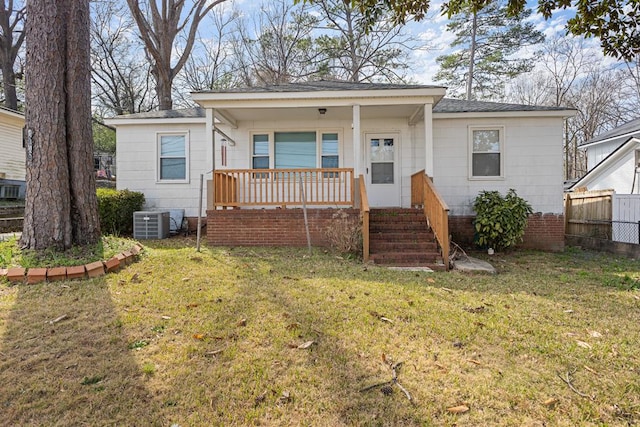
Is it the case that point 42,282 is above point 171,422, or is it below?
above

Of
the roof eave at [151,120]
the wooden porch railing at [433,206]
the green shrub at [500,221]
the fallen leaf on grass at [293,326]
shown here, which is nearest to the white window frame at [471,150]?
the green shrub at [500,221]

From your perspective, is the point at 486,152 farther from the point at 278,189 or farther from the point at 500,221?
the point at 278,189

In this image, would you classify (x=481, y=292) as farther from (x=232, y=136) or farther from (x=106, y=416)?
(x=232, y=136)

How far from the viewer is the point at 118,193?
816 cm

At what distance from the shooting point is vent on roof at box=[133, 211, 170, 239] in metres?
8.12

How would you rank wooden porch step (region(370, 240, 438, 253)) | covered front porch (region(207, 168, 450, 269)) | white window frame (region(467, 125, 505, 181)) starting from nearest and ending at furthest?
wooden porch step (region(370, 240, 438, 253)), covered front porch (region(207, 168, 450, 269)), white window frame (region(467, 125, 505, 181))

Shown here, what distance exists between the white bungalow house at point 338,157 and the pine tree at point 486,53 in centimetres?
1031

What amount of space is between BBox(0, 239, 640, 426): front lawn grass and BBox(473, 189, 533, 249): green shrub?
8.69 feet

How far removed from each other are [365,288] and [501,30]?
62.2 ft

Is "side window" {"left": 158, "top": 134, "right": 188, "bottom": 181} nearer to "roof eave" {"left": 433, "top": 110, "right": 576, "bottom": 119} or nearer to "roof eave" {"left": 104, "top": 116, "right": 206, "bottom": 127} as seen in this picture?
"roof eave" {"left": 104, "top": 116, "right": 206, "bottom": 127}

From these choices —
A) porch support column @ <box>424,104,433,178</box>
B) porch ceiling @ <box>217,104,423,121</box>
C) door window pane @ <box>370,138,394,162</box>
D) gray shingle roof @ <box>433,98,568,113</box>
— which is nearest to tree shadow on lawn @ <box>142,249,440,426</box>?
porch support column @ <box>424,104,433,178</box>

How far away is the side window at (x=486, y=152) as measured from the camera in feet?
28.1

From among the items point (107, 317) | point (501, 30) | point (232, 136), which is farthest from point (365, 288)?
point (501, 30)

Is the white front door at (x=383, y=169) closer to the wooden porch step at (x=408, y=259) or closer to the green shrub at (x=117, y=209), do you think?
the wooden porch step at (x=408, y=259)
